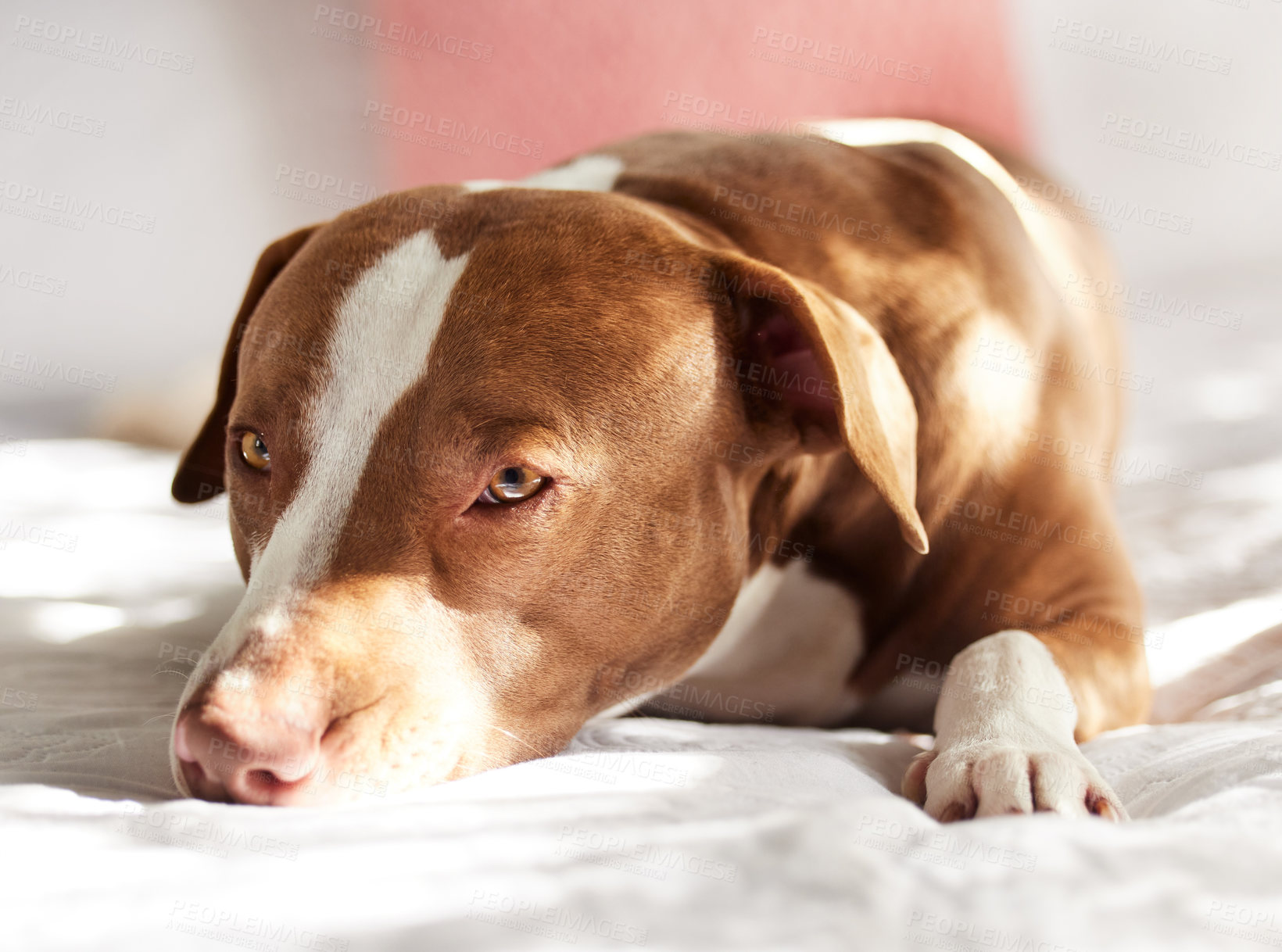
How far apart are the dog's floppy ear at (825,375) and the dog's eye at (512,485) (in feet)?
1.38

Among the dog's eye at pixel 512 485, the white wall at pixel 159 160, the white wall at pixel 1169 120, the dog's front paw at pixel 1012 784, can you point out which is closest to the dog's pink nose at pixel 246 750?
the dog's eye at pixel 512 485

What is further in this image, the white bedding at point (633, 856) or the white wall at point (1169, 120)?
the white wall at point (1169, 120)

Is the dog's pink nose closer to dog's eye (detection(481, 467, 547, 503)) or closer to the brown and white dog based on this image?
the brown and white dog

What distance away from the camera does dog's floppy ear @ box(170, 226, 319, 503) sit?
2.11 metres

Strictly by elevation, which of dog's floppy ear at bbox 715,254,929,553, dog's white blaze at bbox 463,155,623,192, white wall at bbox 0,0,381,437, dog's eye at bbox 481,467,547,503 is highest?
dog's white blaze at bbox 463,155,623,192

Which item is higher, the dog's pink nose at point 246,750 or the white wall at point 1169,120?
the white wall at point 1169,120

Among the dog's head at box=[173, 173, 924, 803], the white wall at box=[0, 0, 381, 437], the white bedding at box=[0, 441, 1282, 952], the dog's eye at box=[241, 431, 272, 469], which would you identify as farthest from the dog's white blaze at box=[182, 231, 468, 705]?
the white wall at box=[0, 0, 381, 437]

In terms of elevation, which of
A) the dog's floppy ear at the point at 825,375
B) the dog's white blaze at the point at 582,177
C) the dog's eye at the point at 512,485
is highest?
the dog's white blaze at the point at 582,177

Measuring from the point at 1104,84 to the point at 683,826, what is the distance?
17.3ft

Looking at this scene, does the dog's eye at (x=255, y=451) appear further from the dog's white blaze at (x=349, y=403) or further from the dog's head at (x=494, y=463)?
the dog's white blaze at (x=349, y=403)

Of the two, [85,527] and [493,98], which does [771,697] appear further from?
[493,98]

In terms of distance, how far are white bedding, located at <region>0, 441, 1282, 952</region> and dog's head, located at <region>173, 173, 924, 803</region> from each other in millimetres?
111

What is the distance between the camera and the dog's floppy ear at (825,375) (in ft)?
5.50

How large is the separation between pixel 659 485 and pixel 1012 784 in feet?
2.13
